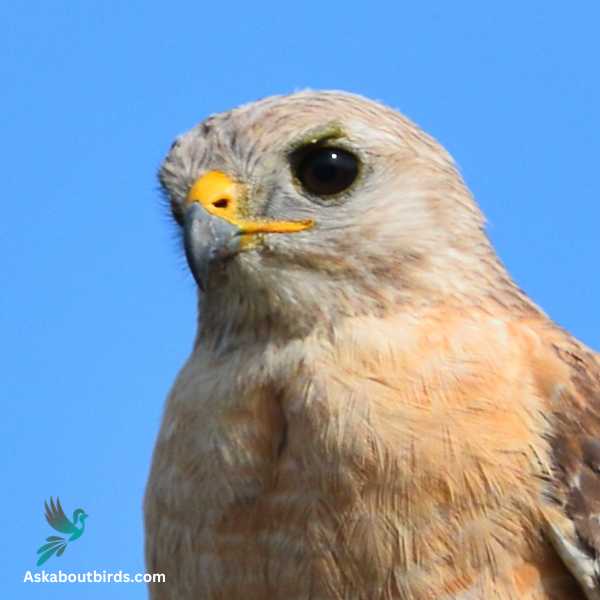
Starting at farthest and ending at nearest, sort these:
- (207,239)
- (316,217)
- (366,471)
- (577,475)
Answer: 1. (316,217)
2. (207,239)
3. (577,475)
4. (366,471)

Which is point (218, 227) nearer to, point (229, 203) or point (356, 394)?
point (229, 203)

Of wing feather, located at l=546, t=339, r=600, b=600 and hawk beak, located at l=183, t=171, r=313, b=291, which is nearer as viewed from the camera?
wing feather, located at l=546, t=339, r=600, b=600

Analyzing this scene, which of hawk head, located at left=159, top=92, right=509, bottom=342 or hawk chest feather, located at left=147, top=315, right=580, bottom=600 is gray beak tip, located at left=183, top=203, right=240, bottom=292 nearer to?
hawk head, located at left=159, top=92, right=509, bottom=342

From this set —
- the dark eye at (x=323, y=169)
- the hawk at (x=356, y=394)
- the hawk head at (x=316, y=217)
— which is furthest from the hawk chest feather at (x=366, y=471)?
the dark eye at (x=323, y=169)

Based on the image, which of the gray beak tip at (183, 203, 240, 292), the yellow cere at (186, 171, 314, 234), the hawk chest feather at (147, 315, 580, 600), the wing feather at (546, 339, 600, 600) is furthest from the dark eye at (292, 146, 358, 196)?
the wing feather at (546, 339, 600, 600)

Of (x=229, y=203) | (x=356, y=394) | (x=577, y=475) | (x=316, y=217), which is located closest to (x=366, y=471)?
(x=356, y=394)

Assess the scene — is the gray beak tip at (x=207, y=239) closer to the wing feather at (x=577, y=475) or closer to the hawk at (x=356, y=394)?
the hawk at (x=356, y=394)

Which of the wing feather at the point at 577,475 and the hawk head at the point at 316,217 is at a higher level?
the hawk head at the point at 316,217

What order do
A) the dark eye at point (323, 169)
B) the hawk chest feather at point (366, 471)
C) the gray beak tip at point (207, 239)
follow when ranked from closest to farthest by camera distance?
the hawk chest feather at point (366, 471)
the gray beak tip at point (207, 239)
the dark eye at point (323, 169)
